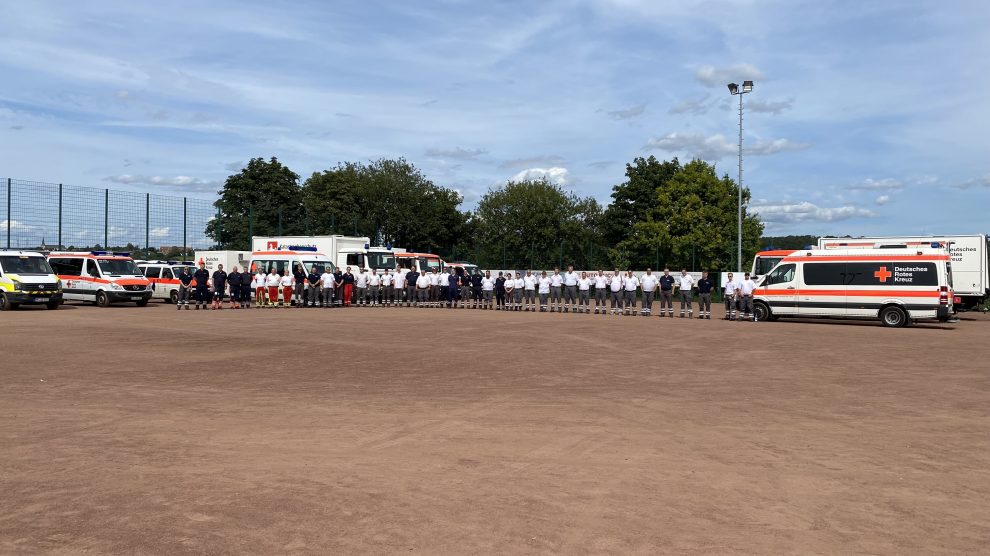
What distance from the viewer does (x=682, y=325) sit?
901 inches

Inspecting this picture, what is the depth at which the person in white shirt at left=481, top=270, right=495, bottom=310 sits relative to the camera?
31328 mm

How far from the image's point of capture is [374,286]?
32.4 meters

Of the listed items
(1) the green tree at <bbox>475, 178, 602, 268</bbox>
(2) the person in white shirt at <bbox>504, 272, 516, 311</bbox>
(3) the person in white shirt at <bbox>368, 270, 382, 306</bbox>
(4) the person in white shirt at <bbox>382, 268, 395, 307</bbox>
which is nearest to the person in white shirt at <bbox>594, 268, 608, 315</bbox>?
(2) the person in white shirt at <bbox>504, 272, 516, 311</bbox>

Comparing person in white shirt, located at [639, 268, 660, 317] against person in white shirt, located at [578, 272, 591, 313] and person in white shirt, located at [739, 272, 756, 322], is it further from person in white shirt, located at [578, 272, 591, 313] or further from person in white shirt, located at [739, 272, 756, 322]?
person in white shirt, located at [739, 272, 756, 322]

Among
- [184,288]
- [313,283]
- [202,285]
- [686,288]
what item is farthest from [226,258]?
[686,288]

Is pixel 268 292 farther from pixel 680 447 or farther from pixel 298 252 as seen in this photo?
pixel 680 447

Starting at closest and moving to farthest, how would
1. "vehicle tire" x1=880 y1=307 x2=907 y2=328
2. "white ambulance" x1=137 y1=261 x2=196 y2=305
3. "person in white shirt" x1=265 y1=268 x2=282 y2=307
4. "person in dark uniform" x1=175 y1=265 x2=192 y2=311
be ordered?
1. "vehicle tire" x1=880 y1=307 x2=907 y2=328
2. "person in dark uniform" x1=175 y1=265 x2=192 y2=311
3. "person in white shirt" x1=265 y1=268 x2=282 y2=307
4. "white ambulance" x1=137 y1=261 x2=196 y2=305

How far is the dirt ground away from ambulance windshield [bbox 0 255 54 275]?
1418cm

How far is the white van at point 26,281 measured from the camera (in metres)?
26.7

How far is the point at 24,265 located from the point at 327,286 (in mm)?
10212

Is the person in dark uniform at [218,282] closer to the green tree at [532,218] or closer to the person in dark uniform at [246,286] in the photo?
the person in dark uniform at [246,286]

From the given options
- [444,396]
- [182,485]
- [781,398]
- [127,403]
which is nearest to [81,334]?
[127,403]

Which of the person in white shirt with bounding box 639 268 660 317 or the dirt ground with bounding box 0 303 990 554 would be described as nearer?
the dirt ground with bounding box 0 303 990 554

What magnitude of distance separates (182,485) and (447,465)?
2.06 m
